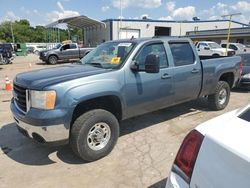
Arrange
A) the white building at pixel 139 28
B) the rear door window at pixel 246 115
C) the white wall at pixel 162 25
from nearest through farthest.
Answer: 1. the rear door window at pixel 246 115
2. the white building at pixel 139 28
3. the white wall at pixel 162 25

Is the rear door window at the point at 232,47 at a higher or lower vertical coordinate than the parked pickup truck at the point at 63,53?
higher

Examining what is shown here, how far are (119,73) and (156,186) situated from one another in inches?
71.8

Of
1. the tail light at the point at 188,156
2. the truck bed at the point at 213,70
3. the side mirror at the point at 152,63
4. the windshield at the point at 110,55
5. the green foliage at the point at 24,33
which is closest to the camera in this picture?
the tail light at the point at 188,156

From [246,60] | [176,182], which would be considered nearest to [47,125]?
[176,182]

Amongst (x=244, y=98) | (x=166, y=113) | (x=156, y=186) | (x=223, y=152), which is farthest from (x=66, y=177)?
(x=244, y=98)

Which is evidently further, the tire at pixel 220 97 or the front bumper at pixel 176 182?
the tire at pixel 220 97

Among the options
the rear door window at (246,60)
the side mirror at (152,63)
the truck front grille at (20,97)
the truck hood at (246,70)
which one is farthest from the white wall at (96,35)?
the side mirror at (152,63)

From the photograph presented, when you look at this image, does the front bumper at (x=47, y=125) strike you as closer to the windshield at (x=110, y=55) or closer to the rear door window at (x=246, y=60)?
the windshield at (x=110, y=55)

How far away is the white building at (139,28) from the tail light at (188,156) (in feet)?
123

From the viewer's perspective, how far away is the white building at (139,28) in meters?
38.6

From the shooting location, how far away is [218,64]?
6.03 metres

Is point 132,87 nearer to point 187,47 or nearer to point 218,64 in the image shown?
point 187,47

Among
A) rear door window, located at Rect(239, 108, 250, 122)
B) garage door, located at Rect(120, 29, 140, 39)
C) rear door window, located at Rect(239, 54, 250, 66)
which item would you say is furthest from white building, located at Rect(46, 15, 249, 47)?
rear door window, located at Rect(239, 108, 250, 122)

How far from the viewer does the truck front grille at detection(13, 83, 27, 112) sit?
3.77 metres
